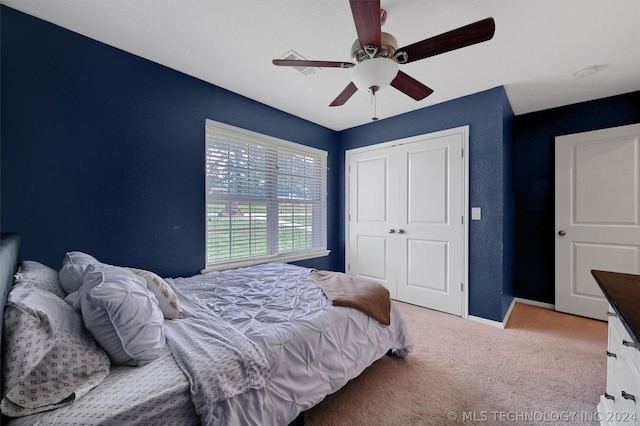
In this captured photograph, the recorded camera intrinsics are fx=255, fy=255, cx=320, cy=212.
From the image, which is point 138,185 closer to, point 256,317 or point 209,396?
point 256,317

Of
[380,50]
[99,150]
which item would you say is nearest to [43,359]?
[99,150]

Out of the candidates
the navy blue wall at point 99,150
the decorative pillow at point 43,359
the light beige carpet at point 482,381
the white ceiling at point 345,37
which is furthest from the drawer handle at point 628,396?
the navy blue wall at point 99,150

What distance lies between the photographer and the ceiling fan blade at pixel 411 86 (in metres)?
1.73

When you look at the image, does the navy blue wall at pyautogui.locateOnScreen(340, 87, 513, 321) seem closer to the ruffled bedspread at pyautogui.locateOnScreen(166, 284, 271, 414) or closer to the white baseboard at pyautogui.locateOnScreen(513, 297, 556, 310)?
the white baseboard at pyautogui.locateOnScreen(513, 297, 556, 310)

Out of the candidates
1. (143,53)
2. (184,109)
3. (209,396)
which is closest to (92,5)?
(143,53)

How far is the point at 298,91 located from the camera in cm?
275

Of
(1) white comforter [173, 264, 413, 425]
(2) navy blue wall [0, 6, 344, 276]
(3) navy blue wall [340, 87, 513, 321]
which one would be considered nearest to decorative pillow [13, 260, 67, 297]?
(2) navy blue wall [0, 6, 344, 276]

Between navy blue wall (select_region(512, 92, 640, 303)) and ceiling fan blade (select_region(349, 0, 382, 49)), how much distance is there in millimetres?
3083

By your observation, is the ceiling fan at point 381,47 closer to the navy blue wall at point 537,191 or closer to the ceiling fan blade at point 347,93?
the ceiling fan blade at point 347,93

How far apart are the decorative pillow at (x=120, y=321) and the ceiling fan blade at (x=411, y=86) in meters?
1.94

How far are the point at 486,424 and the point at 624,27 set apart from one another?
107 inches

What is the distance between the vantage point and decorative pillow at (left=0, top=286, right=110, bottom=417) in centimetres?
72

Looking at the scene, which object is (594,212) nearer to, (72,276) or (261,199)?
(261,199)

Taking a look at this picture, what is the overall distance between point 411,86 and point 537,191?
2659mm
